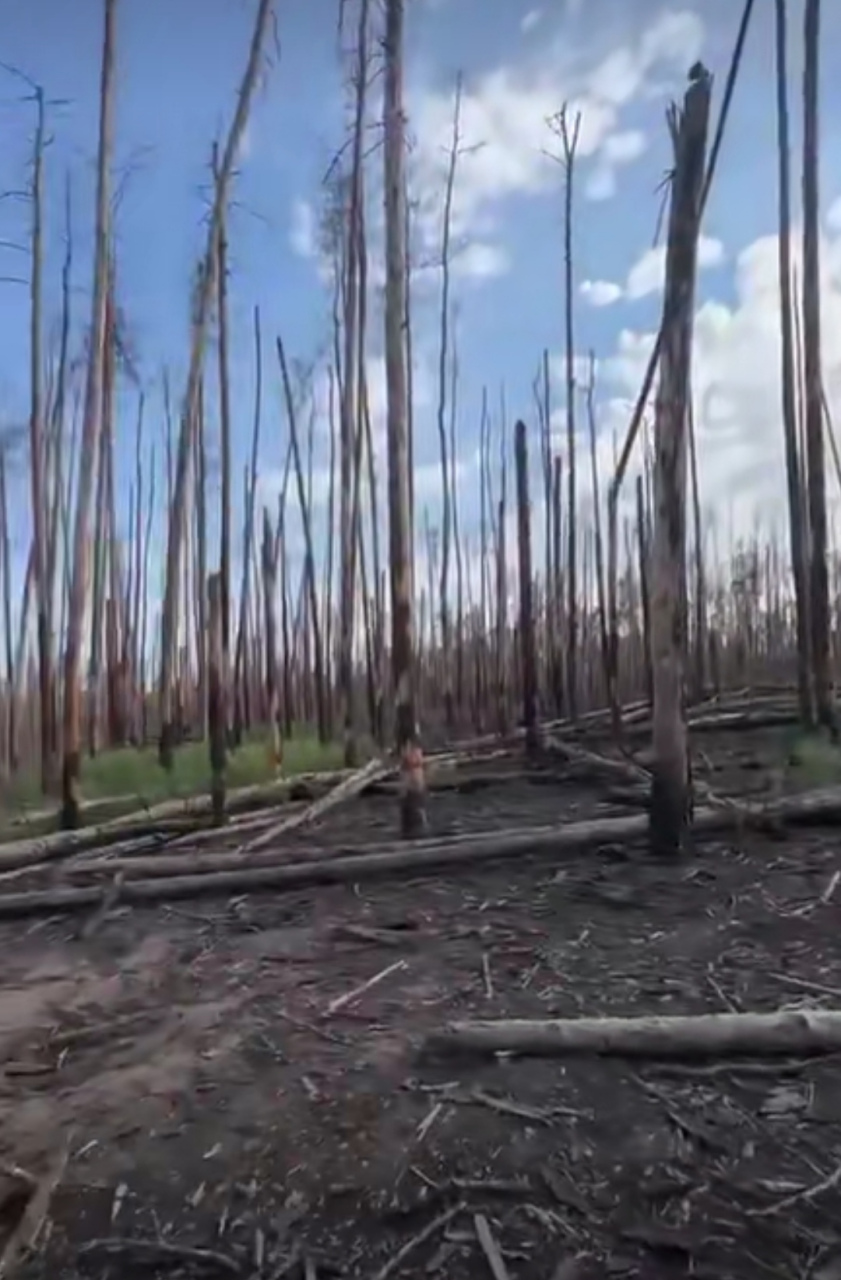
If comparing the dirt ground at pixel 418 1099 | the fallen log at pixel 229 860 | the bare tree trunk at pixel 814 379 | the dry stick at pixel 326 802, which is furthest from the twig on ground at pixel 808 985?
the bare tree trunk at pixel 814 379

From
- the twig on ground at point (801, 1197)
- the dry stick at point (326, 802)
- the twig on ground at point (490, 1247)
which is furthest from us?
the dry stick at point (326, 802)

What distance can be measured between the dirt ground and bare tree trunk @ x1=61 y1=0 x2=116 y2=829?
2.53 metres

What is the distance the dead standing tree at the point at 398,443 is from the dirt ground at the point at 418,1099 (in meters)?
1.00

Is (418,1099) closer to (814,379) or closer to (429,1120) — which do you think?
(429,1120)

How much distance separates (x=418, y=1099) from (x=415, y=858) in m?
1.82

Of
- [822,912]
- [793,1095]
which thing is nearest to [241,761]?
[822,912]

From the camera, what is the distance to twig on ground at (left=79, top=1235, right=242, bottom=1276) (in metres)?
1.64

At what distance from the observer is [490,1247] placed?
163cm

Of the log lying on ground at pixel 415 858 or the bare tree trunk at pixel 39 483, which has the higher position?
the bare tree trunk at pixel 39 483

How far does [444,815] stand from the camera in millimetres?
5250

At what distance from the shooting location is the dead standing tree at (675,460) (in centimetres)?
368

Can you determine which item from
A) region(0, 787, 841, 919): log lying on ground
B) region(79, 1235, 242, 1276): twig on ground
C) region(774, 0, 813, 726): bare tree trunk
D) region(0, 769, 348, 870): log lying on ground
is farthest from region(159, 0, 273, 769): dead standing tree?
region(79, 1235, 242, 1276): twig on ground

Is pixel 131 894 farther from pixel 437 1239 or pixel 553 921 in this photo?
pixel 437 1239

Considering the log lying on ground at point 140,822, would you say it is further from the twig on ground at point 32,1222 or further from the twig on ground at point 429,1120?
the twig on ground at point 429,1120
